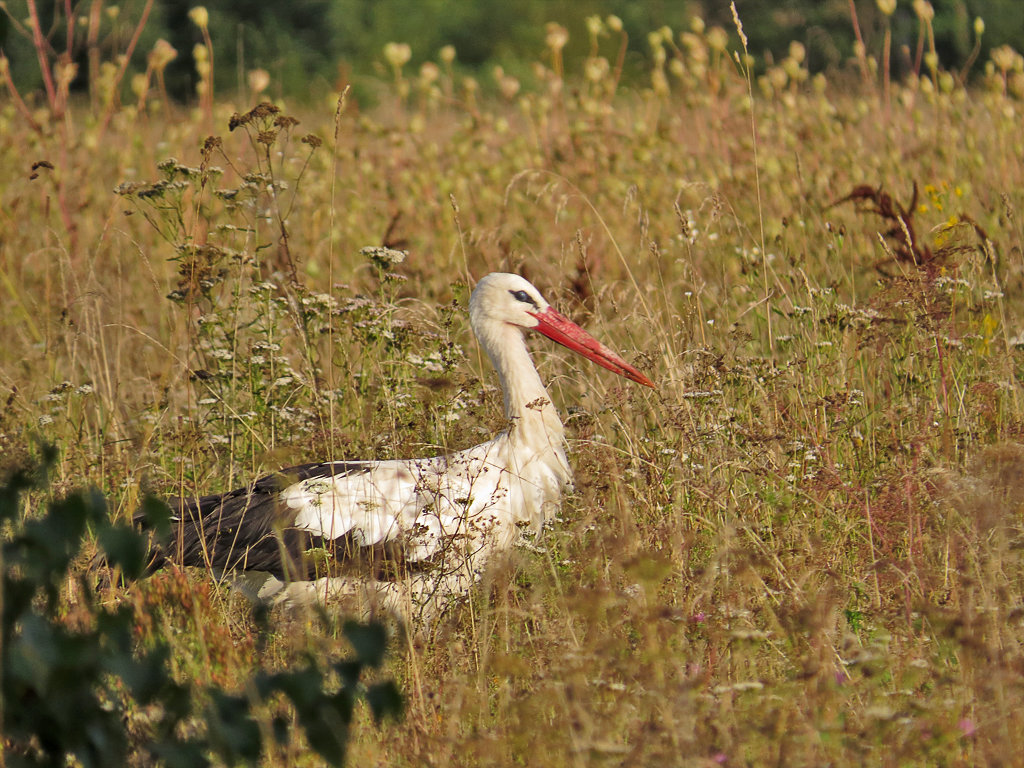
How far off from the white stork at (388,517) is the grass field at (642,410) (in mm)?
116

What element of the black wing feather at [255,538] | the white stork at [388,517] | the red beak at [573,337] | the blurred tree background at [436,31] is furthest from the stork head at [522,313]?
the blurred tree background at [436,31]

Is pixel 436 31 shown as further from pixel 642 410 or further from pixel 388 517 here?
pixel 388 517

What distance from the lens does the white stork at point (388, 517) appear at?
3.60 meters

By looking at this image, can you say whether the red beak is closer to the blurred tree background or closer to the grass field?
the grass field

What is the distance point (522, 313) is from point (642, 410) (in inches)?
24.1

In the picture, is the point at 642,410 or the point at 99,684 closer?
the point at 99,684

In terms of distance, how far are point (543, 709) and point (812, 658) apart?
666 mm

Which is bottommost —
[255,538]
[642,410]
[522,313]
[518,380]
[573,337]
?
[255,538]

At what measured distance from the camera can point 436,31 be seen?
24516 millimetres

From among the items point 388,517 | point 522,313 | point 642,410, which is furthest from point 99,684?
point 642,410

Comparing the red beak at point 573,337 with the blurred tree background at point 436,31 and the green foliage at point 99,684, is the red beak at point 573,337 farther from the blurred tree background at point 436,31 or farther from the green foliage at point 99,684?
the blurred tree background at point 436,31

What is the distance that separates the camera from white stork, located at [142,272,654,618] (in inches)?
142

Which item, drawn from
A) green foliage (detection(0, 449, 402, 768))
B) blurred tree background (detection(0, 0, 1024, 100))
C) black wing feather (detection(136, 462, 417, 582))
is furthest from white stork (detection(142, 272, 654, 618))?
blurred tree background (detection(0, 0, 1024, 100))

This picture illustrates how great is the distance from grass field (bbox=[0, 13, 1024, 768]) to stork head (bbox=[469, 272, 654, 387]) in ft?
0.58
